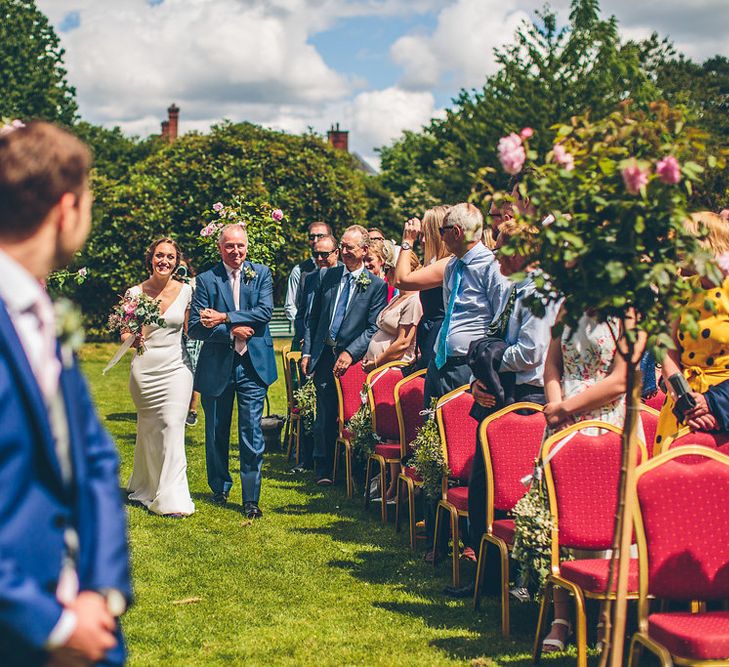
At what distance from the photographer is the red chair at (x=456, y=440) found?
6758 millimetres

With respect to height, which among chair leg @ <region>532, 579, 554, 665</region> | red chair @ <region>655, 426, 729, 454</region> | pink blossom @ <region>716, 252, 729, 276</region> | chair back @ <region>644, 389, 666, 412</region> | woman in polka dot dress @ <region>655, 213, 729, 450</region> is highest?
pink blossom @ <region>716, 252, 729, 276</region>

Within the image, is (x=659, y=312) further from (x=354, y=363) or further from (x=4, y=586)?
(x=354, y=363)

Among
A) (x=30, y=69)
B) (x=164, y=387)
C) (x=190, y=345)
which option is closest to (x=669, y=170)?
(x=164, y=387)

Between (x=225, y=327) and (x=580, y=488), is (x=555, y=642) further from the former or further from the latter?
(x=225, y=327)

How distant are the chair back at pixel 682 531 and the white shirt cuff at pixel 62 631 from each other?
2697 mm

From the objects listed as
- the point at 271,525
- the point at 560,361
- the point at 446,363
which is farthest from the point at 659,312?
the point at 271,525

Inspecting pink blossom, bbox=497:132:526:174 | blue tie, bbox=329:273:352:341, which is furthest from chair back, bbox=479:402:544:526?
blue tie, bbox=329:273:352:341

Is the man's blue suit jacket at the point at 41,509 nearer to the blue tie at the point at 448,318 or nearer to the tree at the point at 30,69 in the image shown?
the blue tie at the point at 448,318

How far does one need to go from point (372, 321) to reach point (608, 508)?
510 centimetres

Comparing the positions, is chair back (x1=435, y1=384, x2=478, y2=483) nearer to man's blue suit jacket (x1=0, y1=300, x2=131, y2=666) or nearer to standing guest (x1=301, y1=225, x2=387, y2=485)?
standing guest (x1=301, y1=225, x2=387, y2=485)

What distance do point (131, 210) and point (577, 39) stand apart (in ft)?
65.8

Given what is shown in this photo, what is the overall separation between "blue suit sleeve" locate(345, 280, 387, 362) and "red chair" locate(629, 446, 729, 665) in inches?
222

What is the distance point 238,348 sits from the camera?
8789mm

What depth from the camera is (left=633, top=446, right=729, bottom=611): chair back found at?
170 inches
